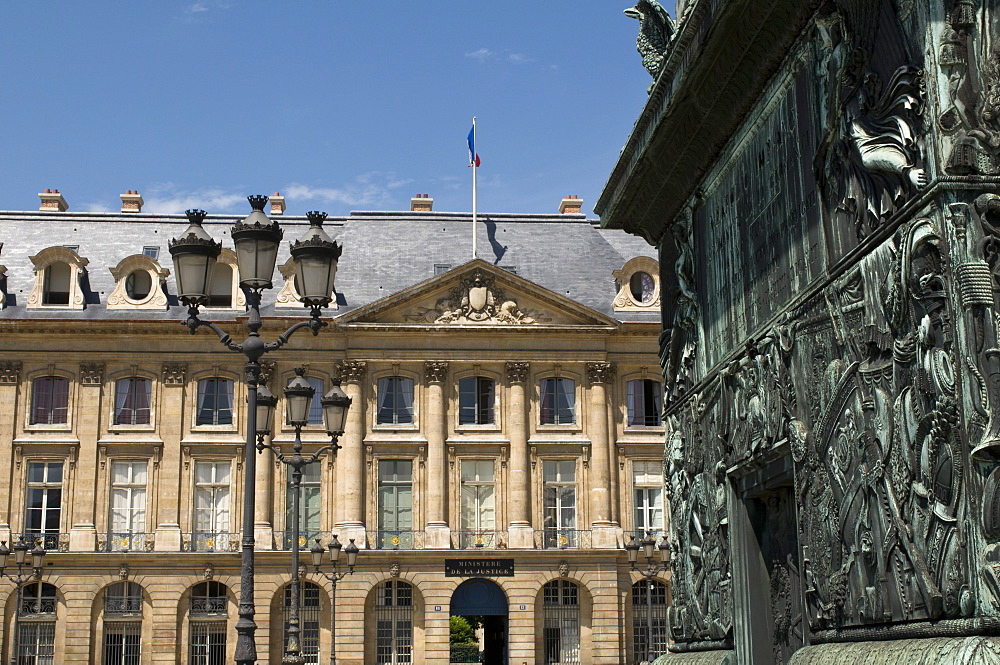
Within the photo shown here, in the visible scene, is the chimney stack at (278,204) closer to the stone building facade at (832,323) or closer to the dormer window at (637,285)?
the dormer window at (637,285)

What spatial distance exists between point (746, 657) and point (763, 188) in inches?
122

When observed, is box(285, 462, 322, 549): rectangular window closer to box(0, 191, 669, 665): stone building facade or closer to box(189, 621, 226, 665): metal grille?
box(0, 191, 669, 665): stone building facade

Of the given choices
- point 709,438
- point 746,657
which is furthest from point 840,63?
point 746,657

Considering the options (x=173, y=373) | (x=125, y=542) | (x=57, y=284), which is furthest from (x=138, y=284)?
(x=125, y=542)

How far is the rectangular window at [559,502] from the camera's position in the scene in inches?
1698

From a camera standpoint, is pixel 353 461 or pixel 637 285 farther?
pixel 637 285

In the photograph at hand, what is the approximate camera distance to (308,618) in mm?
42656

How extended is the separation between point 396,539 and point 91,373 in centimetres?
1123

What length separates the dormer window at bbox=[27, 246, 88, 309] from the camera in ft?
145

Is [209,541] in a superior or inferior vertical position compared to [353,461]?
inferior

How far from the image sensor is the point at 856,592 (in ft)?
22.6

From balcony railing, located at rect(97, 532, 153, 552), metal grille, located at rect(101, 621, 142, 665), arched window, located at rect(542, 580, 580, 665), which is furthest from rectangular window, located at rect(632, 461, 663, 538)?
metal grille, located at rect(101, 621, 142, 665)

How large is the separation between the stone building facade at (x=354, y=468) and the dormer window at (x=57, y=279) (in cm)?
8

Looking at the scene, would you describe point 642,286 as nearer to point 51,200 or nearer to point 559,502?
point 559,502
